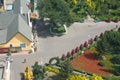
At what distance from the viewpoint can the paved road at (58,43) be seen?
226ft

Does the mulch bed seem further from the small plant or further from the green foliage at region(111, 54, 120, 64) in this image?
the green foliage at region(111, 54, 120, 64)

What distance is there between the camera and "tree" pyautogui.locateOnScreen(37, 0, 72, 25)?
75.3m

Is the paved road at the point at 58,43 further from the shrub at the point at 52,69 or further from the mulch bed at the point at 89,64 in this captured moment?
the mulch bed at the point at 89,64

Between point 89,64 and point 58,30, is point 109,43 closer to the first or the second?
point 89,64

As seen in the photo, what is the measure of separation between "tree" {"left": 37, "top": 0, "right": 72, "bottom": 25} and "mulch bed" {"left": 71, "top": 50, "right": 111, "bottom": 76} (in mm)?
8434

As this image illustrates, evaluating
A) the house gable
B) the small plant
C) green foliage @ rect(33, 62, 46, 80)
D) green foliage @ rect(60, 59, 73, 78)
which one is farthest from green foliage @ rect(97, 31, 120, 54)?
the house gable

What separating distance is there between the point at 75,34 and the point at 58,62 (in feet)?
40.8

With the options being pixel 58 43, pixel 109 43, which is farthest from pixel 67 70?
pixel 58 43

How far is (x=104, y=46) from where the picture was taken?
2689 inches

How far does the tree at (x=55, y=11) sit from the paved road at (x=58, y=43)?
3330 mm

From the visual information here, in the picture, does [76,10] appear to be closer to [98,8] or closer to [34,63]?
[98,8]

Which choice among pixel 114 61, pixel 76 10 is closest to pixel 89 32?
pixel 76 10

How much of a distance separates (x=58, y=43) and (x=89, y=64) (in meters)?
9.37

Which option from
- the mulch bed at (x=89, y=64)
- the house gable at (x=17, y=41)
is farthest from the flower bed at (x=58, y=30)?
the mulch bed at (x=89, y=64)
